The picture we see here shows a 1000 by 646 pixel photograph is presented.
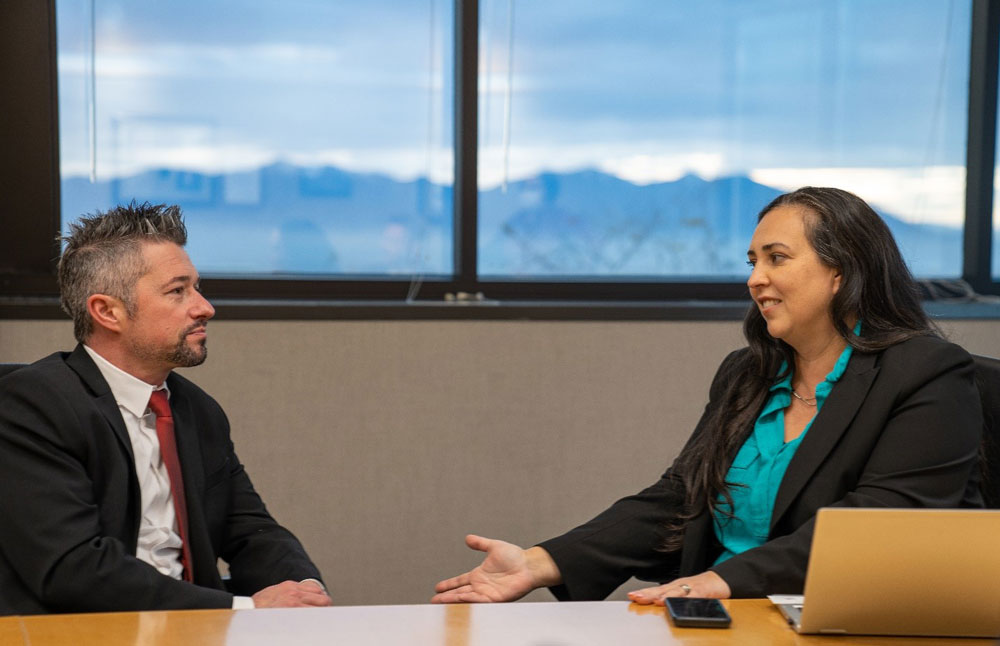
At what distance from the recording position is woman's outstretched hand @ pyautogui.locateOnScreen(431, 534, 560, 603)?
6.64ft

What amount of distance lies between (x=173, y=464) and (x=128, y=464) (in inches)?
5.0

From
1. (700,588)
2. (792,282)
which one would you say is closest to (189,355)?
(700,588)

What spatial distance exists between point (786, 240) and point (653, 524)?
25.3 inches

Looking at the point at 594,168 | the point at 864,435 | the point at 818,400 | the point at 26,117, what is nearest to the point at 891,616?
the point at 864,435

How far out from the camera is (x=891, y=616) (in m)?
1.50

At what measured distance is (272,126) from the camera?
3.54 metres

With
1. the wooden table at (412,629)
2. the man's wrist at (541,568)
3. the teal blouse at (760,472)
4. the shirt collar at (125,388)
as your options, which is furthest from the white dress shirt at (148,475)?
the teal blouse at (760,472)

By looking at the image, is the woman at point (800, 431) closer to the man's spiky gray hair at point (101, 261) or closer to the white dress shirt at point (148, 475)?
the white dress shirt at point (148, 475)

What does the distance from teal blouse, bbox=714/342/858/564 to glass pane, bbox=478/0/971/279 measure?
1628mm

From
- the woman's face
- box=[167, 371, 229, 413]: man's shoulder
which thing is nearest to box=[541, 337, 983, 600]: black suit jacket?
the woman's face

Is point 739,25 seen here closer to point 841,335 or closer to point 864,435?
point 841,335

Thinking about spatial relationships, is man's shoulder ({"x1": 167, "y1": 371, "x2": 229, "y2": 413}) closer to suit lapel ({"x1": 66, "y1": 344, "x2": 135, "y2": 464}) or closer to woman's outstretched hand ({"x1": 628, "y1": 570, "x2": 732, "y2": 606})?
suit lapel ({"x1": 66, "y1": 344, "x2": 135, "y2": 464})

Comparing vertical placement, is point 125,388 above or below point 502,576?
above

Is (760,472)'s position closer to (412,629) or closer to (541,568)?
(541,568)
